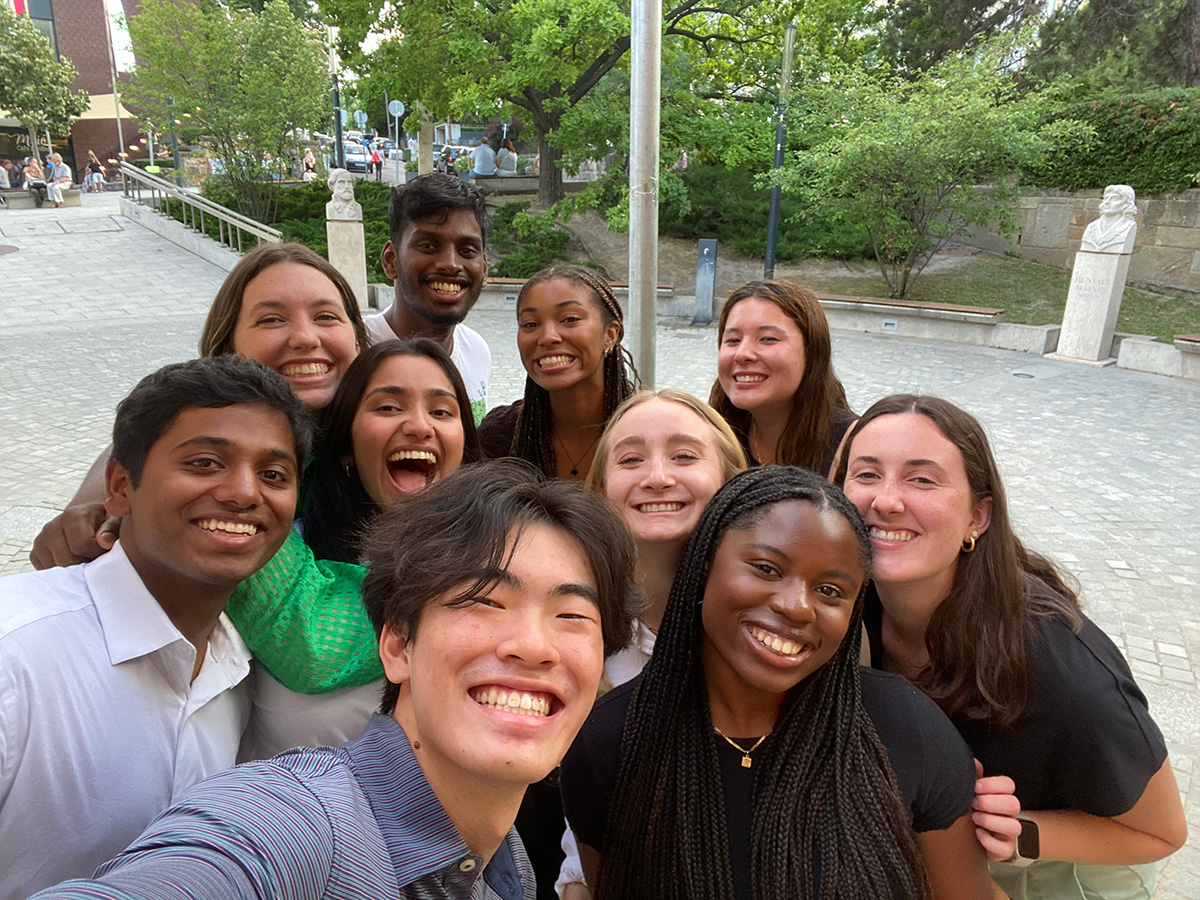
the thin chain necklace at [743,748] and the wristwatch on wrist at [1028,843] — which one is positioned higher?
the thin chain necklace at [743,748]

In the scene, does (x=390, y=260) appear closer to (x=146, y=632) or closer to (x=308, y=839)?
(x=146, y=632)

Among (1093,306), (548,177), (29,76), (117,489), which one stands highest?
(29,76)

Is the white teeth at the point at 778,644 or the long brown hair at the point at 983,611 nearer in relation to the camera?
the white teeth at the point at 778,644

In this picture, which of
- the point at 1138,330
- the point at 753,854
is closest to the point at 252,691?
the point at 753,854

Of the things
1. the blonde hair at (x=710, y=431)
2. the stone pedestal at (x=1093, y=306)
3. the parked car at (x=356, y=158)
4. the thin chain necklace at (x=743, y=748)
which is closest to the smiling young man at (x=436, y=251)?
the blonde hair at (x=710, y=431)

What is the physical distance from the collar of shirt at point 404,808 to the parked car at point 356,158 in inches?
1369

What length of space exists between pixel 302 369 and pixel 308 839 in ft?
5.86

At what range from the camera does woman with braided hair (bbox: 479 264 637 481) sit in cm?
327

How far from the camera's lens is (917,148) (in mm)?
13555

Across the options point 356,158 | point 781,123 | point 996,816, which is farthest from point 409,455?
point 356,158

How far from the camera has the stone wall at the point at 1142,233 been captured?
53.0 ft

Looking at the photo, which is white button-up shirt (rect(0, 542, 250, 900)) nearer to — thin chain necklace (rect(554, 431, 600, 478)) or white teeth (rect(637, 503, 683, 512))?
white teeth (rect(637, 503, 683, 512))

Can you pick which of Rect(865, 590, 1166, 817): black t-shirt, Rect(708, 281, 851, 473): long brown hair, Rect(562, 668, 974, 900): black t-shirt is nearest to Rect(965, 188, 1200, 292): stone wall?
Rect(708, 281, 851, 473): long brown hair

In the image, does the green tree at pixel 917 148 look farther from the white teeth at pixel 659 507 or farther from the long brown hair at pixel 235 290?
the white teeth at pixel 659 507
